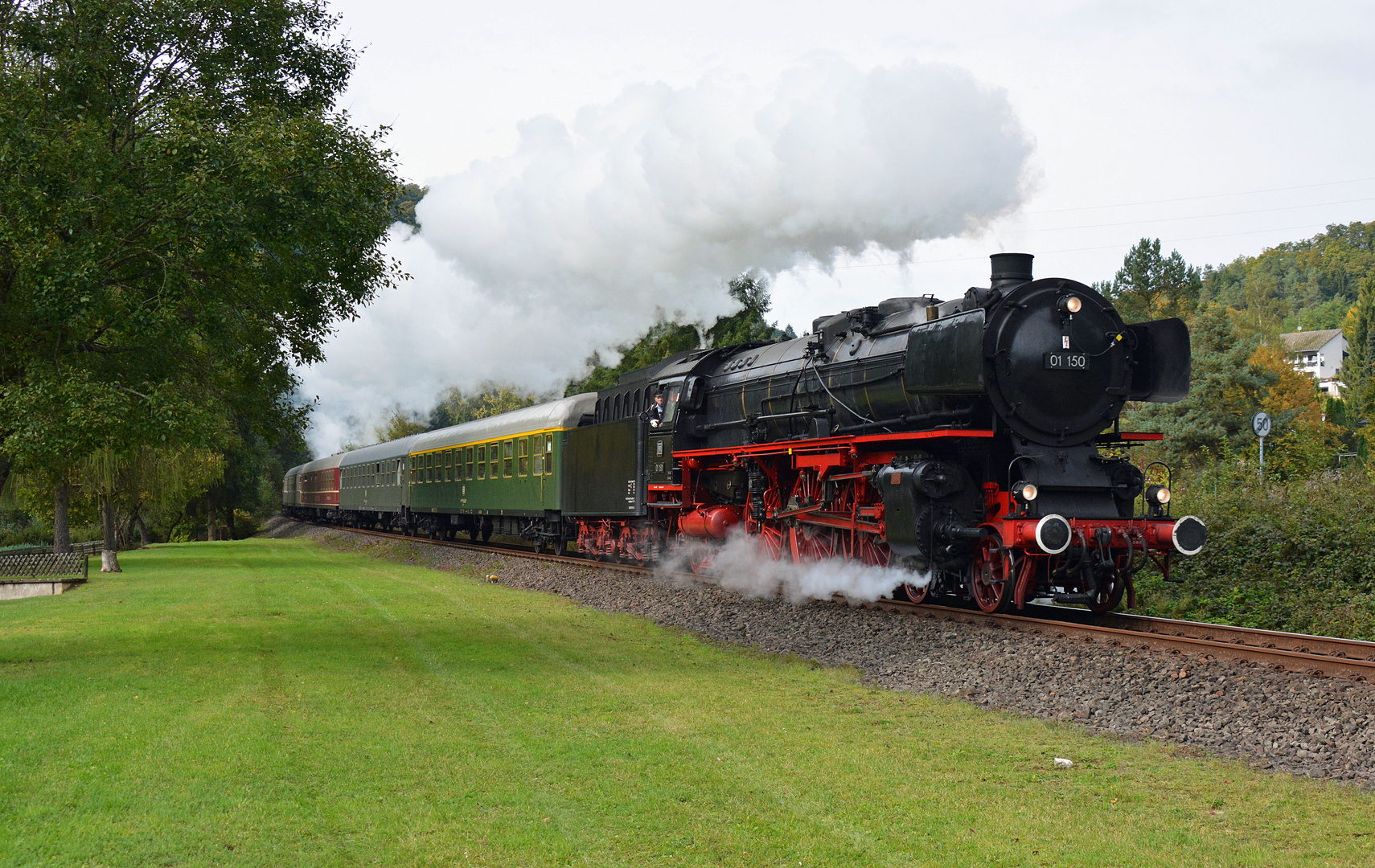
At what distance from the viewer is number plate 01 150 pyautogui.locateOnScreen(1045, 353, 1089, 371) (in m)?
10.9

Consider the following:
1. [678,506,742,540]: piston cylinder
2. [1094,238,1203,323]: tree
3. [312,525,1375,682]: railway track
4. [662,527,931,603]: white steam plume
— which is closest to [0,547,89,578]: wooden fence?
[662,527,931,603]: white steam plume

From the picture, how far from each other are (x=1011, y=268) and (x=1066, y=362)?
1.24 metres

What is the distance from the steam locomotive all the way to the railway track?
323 millimetres

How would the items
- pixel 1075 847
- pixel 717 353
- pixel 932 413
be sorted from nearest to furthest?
pixel 1075 847, pixel 932 413, pixel 717 353

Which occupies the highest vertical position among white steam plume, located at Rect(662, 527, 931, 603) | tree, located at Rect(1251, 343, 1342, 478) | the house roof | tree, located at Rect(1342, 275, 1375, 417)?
the house roof

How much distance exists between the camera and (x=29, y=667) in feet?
33.1

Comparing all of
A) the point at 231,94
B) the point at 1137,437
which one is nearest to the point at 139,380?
the point at 231,94

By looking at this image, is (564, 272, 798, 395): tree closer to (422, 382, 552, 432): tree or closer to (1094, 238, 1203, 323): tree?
(422, 382, 552, 432): tree

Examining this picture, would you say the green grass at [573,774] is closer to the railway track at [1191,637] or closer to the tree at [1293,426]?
the railway track at [1191,637]

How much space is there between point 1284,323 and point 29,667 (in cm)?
15884

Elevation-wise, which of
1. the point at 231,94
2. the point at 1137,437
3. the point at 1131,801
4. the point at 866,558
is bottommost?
the point at 1131,801

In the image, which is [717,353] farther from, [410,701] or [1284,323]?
[1284,323]

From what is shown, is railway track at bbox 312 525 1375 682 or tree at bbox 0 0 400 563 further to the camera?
tree at bbox 0 0 400 563

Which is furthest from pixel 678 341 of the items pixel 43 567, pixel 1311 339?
pixel 1311 339
